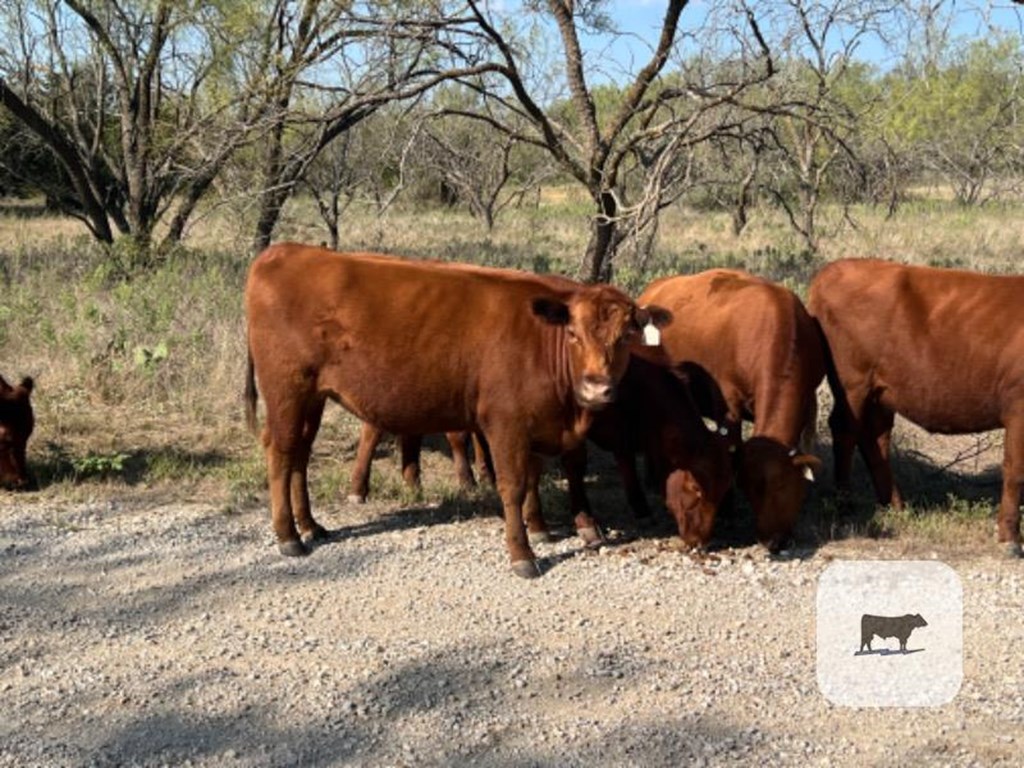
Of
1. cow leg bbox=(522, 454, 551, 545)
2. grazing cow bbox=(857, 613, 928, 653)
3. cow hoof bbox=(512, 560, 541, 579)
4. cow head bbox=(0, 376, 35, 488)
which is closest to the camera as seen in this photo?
grazing cow bbox=(857, 613, 928, 653)

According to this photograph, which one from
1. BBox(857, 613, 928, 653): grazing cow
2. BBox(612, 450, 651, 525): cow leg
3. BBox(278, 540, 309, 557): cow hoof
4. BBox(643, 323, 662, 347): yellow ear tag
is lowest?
BBox(857, 613, 928, 653): grazing cow

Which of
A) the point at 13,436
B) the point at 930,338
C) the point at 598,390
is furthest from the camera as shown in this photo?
the point at 13,436

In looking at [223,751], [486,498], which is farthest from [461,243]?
[223,751]

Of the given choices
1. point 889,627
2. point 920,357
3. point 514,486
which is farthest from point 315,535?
point 920,357

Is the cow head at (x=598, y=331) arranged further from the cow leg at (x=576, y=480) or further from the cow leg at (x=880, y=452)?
the cow leg at (x=880, y=452)

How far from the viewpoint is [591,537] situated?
6.23 meters

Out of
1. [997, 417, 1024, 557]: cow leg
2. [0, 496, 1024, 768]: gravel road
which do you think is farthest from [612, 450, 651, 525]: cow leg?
[997, 417, 1024, 557]: cow leg

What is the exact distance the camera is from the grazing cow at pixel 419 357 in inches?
226

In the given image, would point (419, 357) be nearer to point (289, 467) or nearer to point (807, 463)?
point (289, 467)

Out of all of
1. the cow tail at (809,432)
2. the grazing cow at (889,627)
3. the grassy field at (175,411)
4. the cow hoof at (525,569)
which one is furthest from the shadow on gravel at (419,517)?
the grazing cow at (889,627)

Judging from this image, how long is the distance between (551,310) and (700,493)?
1382 millimetres

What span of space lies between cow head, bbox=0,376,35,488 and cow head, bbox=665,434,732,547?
13.4 ft

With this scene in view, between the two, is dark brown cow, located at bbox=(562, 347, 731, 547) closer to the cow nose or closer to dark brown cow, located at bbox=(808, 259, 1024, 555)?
the cow nose

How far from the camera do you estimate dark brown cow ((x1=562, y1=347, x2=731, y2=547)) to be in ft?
19.7
